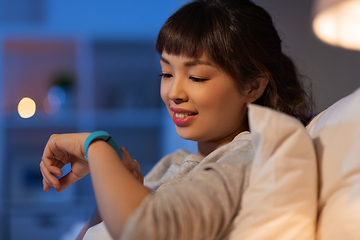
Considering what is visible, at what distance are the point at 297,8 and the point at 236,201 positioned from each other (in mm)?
1116

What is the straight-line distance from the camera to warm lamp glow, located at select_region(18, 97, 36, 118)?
9.53ft

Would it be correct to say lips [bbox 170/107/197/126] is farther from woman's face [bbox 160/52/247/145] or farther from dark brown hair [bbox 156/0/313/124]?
dark brown hair [bbox 156/0/313/124]

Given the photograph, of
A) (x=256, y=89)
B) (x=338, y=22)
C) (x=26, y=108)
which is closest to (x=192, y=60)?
(x=256, y=89)

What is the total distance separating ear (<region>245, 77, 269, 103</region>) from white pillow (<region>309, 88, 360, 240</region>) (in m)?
0.35

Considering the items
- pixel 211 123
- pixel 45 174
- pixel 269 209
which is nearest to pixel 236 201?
pixel 269 209

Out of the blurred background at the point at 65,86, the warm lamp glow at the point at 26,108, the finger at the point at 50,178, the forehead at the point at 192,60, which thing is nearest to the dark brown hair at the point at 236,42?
the forehead at the point at 192,60

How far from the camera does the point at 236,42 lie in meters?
0.92

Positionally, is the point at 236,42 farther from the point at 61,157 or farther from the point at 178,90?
the point at 61,157

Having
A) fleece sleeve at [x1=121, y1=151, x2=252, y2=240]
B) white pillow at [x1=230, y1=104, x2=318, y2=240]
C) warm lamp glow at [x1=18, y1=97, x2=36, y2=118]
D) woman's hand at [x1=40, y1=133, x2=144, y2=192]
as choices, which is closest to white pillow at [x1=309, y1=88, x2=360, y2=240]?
white pillow at [x1=230, y1=104, x2=318, y2=240]

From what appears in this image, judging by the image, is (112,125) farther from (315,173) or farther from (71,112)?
(315,173)

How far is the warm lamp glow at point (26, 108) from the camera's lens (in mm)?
2904

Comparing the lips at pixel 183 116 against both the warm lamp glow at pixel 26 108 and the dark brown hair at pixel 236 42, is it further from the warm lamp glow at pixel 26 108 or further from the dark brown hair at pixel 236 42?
the warm lamp glow at pixel 26 108

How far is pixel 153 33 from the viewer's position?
3.05 metres

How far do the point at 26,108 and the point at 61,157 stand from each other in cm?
228
